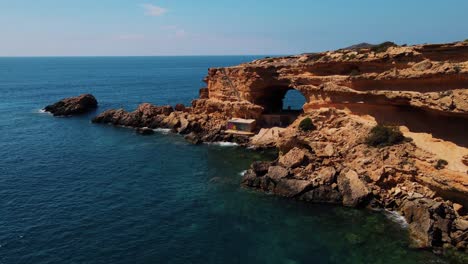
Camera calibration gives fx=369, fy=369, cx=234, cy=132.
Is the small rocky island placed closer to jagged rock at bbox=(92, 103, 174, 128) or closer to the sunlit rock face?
the sunlit rock face

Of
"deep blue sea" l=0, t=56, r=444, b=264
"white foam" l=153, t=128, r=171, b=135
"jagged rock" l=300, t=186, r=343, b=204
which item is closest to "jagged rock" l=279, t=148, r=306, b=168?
"jagged rock" l=300, t=186, r=343, b=204

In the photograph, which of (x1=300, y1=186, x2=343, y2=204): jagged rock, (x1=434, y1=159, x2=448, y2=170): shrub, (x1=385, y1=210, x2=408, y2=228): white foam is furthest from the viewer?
(x1=300, y1=186, x2=343, y2=204): jagged rock

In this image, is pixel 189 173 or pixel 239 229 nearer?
pixel 239 229

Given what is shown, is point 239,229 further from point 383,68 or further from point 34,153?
point 34,153

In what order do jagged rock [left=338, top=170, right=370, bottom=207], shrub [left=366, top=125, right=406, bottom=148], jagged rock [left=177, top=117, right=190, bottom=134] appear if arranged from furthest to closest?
jagged rock [left=177, top=117, right=190, bottom=134] → shrub [left=366, top=125, right=406, bottom=148] → jagged rock [left=338, top=170, right=370, bottom=207]

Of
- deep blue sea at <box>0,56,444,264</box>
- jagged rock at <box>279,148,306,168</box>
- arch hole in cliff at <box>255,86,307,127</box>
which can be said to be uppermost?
arch hole in cliff at <box>255,86,307,127</box>

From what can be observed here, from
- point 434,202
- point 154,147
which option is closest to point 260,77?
point 154,147

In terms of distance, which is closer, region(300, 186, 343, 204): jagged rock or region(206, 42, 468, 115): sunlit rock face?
region(300, 186, 343, 204): jagged rock

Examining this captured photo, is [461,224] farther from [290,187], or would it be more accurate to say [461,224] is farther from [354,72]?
[354,72]
